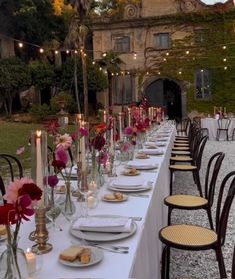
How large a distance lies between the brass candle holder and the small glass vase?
0.27 m

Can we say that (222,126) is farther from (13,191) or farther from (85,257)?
(13,191)

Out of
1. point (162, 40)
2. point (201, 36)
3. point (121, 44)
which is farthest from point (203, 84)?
point (121, 44)

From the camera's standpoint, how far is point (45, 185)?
1.54m

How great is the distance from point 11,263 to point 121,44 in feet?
62.3

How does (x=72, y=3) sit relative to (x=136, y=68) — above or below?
above

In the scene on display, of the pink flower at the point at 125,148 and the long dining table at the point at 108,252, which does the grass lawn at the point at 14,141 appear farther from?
the long dining table at the point at 108,252

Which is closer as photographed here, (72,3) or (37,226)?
(37,226)

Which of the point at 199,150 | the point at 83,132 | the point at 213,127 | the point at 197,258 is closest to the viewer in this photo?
the point at 83,132

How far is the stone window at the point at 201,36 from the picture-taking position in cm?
1848

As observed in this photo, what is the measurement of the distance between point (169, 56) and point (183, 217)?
15.7m

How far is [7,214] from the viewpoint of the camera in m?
1.07

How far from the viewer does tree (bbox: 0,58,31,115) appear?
17.6 m

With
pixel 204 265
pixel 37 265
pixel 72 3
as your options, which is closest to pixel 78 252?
pixel 37 265

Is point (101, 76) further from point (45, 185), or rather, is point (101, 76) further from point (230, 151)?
point (45, 185)
